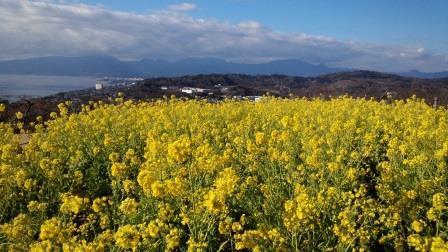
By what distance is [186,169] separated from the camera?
201 inches

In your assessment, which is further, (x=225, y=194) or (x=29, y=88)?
(x=29, y=88)

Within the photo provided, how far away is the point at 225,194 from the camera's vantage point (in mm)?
3893

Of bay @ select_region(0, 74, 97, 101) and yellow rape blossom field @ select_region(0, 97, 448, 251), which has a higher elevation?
yellow rape blossom field @ select_region(0, 97, 448, 251)

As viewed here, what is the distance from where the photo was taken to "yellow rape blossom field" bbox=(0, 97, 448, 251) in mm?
4000

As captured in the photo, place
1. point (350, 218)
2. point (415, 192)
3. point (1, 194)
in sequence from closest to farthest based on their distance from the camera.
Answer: point (350, 218)
point (415, 192)
point (1, 194)

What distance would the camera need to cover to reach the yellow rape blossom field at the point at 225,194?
13.1 ft

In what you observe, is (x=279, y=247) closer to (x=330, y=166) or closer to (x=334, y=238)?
(x=334, y=238)

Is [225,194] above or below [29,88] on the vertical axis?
above

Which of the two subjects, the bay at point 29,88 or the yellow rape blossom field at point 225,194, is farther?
the bay at point 29,88

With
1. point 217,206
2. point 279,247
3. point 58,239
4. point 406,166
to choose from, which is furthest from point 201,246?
point 406,166

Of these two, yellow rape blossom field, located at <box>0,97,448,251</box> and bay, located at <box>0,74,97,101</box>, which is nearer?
yellow rape blossom field, located at <box>0,97,448,251</box>

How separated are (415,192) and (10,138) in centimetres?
609

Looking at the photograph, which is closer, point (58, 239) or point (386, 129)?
point (58, 239)

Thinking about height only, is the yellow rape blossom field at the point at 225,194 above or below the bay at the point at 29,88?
above
